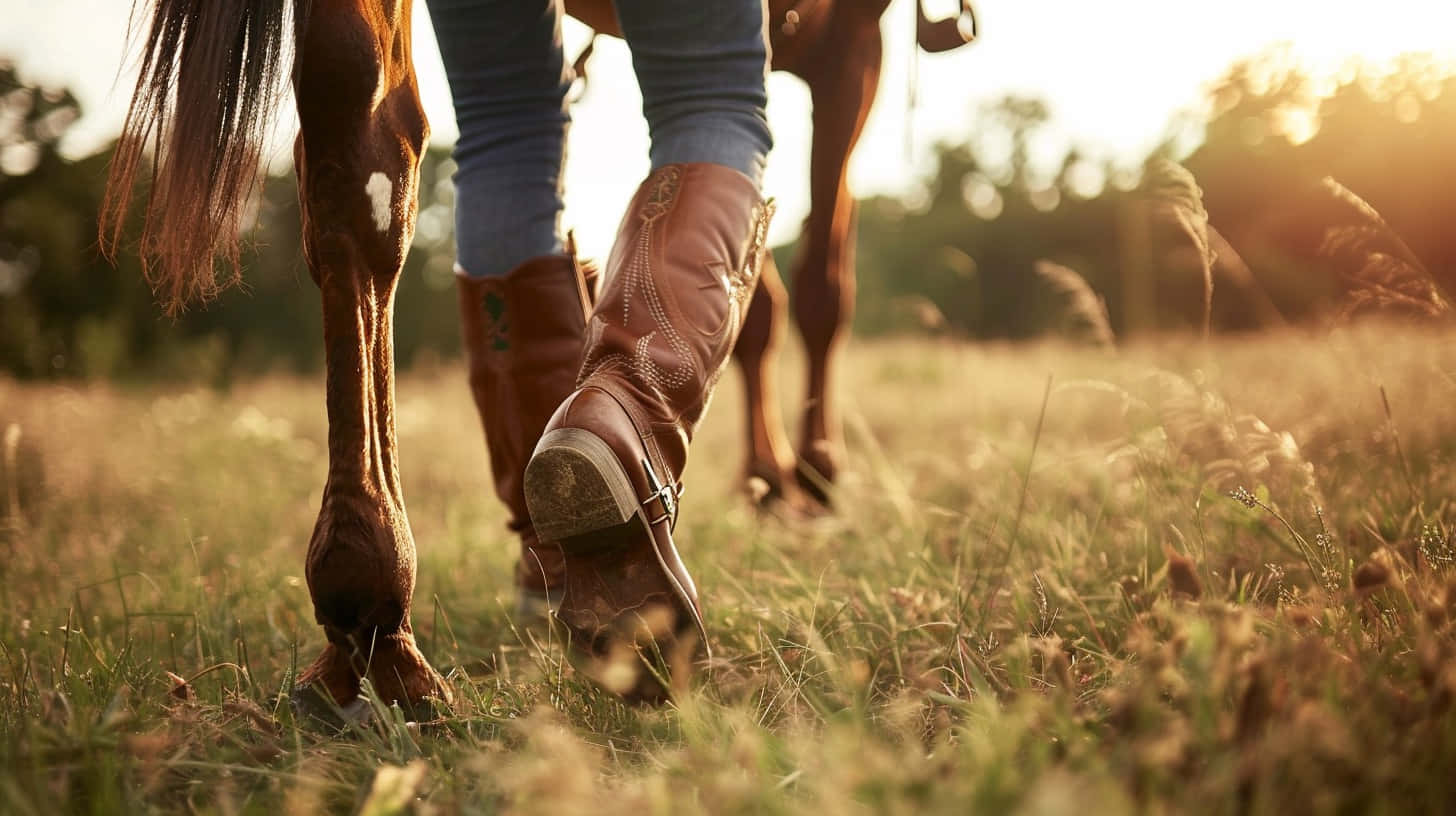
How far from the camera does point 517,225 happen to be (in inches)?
59.1

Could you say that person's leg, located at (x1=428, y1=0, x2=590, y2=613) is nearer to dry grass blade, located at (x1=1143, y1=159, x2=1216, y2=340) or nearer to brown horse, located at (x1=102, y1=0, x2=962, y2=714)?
brown horse, located at (x1=102, y1=0, x2=962, y2=714)

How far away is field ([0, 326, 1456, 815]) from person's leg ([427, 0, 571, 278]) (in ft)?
2.03

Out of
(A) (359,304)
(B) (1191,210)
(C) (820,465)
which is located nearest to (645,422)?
(A) (359,304)

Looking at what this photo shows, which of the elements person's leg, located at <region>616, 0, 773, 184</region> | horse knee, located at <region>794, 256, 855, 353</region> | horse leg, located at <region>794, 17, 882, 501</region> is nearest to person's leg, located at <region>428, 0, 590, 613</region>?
person's leg, located at <region>616, 0, 773, 184</region>

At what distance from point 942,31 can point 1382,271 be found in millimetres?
917

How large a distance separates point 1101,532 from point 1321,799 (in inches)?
50.8

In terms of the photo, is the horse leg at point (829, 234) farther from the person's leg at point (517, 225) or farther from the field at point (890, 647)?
the person's leg at point (517, 225)

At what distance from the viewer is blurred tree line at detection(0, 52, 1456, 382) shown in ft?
6.81

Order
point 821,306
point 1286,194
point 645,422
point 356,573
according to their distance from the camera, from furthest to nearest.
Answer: point 1286,194, point 821,306, point 645,422, point 356,573

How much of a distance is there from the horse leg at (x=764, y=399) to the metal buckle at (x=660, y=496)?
4.95 feet

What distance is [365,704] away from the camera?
43.2 inches

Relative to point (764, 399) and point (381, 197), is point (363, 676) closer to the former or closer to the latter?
point (381, 197)

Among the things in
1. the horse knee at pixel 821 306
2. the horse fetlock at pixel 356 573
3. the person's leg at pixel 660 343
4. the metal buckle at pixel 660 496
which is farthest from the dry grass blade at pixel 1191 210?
the horse knee at pixel 821 306

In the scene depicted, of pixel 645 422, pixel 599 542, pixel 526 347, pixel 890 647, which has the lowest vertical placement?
pixel 890 647
